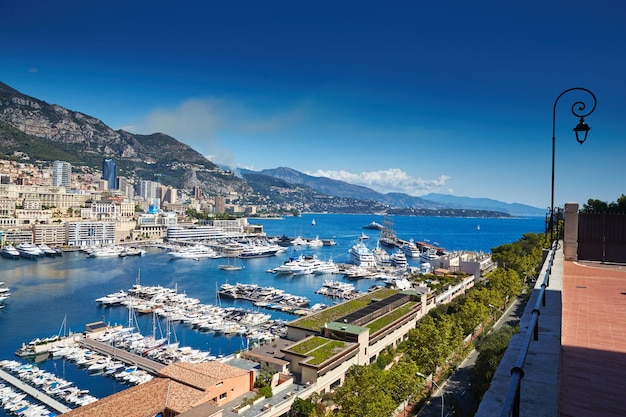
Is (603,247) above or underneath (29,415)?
above

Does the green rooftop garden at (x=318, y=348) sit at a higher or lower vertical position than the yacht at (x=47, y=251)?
higher

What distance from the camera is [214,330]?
1019 inches

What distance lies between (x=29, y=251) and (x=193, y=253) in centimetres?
1914

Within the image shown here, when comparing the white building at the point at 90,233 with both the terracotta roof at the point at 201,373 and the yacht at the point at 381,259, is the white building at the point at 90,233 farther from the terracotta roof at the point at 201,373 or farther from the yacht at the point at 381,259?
the terracotta roof at the point at 201,373

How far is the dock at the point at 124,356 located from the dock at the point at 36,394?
154 inches

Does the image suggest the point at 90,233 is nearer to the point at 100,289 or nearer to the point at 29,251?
the point at 29,251

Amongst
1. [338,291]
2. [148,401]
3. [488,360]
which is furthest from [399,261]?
[148,401]

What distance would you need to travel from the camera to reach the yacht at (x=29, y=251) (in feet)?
168

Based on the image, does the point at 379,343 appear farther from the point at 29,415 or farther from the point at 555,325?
the point at 555,325

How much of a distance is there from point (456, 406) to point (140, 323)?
21.5 metres

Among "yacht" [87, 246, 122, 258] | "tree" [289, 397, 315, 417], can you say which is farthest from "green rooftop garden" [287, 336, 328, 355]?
"yacht" [87, 246, 122, 258]

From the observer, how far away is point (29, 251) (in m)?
51.1

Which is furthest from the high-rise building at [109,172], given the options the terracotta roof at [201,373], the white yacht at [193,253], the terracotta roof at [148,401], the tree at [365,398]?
the tree at [365,398]

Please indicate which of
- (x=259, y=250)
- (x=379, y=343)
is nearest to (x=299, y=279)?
(x=259, y=250)
